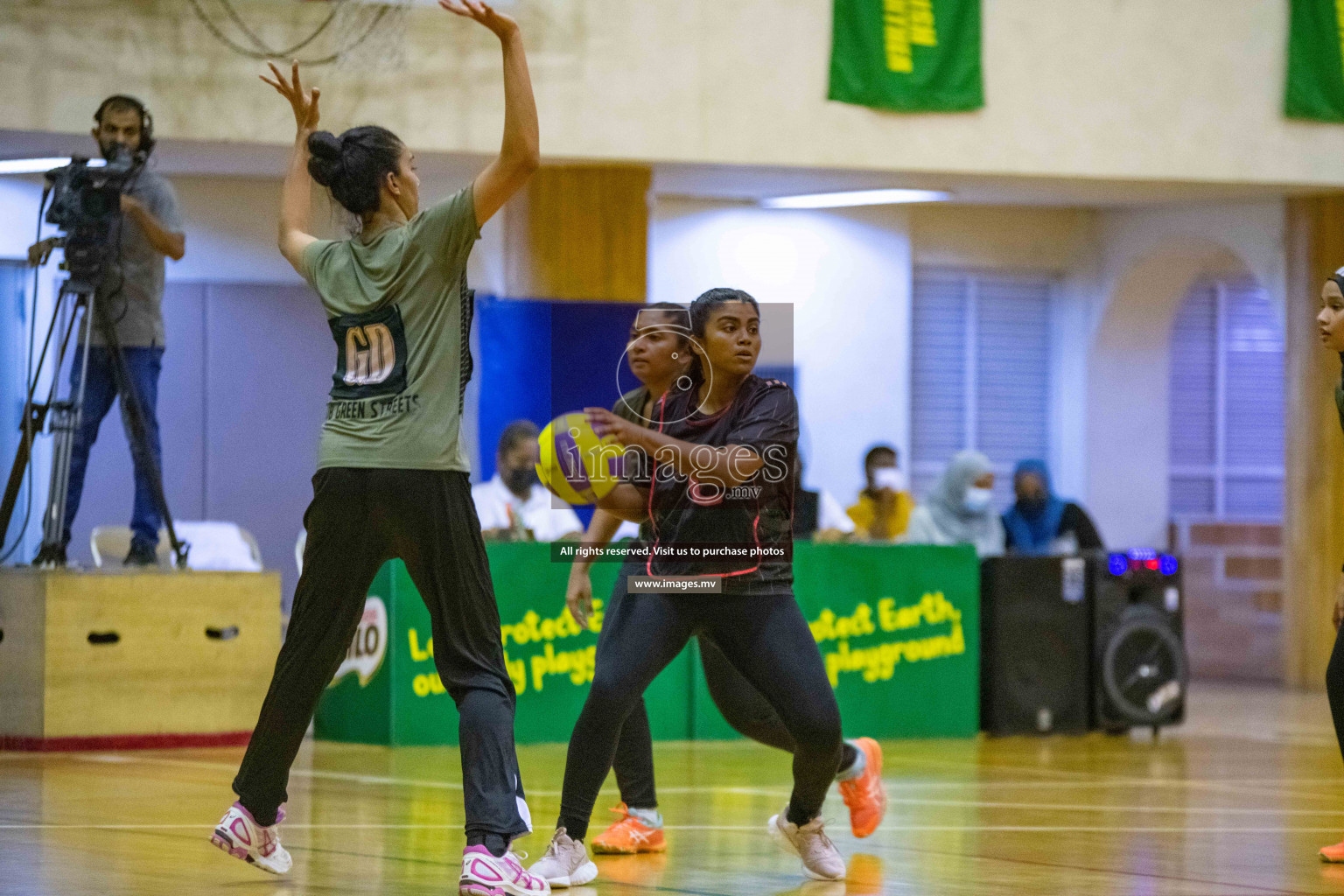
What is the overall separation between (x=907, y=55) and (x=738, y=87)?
112cm

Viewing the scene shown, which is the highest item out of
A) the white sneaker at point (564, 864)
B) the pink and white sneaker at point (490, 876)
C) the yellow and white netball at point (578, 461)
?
the yellow and white netball at point (578, 461)

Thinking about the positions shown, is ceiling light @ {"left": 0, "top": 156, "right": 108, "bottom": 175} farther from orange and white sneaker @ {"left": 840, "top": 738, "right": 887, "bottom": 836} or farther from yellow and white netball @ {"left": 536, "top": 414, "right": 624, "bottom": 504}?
orange and white sneaker @ {"left": 840, "top": 738, "right": 887, "bottom": 836}

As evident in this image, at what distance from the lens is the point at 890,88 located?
35.9 ft

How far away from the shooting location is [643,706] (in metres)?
4.95

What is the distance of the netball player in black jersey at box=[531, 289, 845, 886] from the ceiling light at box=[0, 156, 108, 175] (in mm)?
4433

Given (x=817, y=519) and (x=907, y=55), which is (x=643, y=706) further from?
(x=907, y=55)

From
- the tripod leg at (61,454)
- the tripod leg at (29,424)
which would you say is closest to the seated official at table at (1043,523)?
the tripod leg at (61,454)

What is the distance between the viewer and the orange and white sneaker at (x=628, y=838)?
16.1 ft

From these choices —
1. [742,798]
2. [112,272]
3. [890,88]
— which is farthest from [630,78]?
[742,798]

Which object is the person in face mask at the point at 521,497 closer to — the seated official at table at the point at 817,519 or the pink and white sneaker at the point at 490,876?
the seated official at table at the point at 817,519

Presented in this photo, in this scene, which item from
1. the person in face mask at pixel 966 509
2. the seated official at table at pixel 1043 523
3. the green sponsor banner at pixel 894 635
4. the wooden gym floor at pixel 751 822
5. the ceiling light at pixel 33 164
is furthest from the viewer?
the seated official at table at pixel 1043 523

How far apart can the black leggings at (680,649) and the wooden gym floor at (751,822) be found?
34 cm

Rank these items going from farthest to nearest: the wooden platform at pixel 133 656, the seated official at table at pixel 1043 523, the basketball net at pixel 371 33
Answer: the seated official at table at pixel 1043 523, the basketball net at pixel 371 33, the wooden platform at pixel 133 656

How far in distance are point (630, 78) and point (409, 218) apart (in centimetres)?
675
